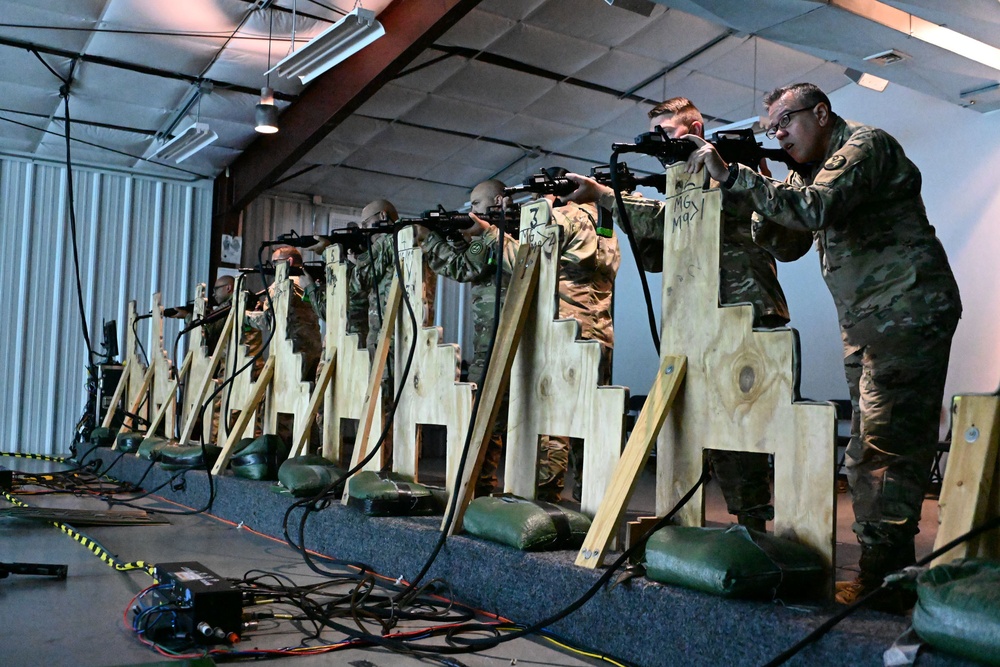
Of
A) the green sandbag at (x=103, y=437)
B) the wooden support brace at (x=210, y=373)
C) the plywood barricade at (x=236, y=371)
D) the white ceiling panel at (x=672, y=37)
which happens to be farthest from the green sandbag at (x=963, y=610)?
the green sandbag at (x=103, y=437)

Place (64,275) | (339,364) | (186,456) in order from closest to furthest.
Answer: (339,364), (186,456), (64,275)

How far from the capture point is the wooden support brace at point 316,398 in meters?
4.22

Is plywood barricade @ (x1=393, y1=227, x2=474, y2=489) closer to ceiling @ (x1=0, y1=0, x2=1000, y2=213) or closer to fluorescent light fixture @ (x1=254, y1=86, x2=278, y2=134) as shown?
ceiling @ (x1=0, y1=0, x2=1000, y2=213)

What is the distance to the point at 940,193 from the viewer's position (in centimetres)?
680

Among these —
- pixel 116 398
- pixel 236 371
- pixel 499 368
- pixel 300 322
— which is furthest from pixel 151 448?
pixel 499 368

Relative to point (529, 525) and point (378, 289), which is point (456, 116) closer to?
point (378, 289)

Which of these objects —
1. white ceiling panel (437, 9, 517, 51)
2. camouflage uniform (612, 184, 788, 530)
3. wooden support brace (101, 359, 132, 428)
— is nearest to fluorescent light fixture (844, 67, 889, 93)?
white ceiling panel (437, 9, 517, 51)

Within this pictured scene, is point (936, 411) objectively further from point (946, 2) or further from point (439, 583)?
point (946, 2)

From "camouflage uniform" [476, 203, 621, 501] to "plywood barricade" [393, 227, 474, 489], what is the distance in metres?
0.45

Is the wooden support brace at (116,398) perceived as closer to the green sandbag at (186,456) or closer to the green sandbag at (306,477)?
the green sandbag at (186,456)

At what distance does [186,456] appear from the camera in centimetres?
507

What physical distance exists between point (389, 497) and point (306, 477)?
2.17 feet

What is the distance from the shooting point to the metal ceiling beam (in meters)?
6.01

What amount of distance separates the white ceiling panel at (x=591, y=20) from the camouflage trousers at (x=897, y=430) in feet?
15.1
